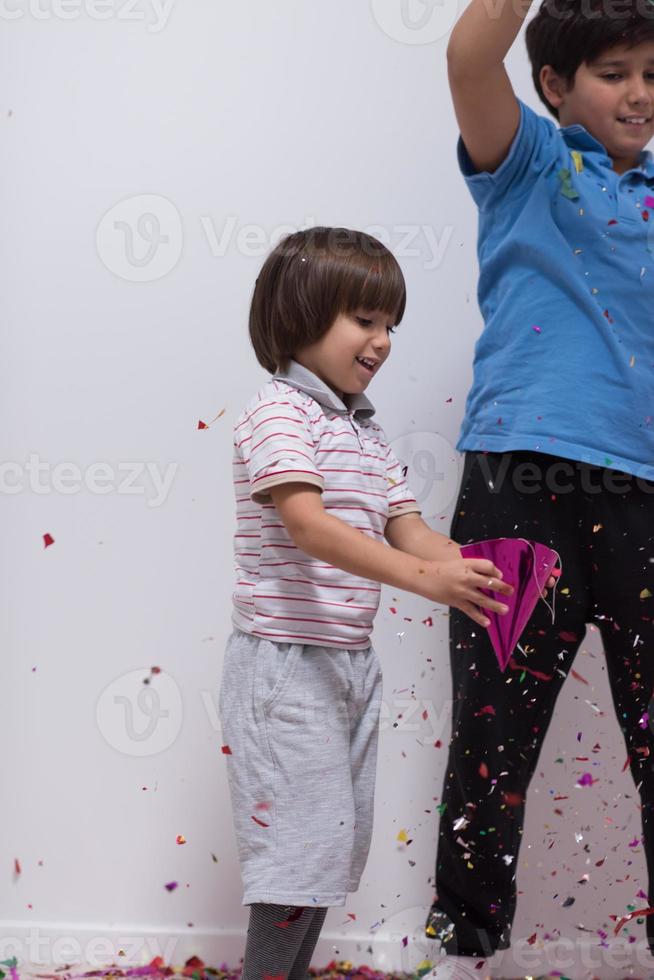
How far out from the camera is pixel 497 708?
1.15m

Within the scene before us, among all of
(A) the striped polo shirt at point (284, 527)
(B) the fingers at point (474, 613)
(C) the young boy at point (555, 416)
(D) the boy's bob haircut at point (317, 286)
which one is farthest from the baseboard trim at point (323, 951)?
(D) the boy's bob haircut at point (317, 286)

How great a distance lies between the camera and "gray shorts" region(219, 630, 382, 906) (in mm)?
1021

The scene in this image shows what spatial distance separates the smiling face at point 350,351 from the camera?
3.55ft

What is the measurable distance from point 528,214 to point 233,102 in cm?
54

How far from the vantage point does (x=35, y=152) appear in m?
1.54

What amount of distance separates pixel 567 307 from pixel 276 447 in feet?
1.17

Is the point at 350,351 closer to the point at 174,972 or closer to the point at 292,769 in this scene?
the point at 292,769

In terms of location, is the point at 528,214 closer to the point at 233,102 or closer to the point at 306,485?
the point at 306,485

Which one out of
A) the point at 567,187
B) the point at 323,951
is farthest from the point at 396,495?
the point at 323,951

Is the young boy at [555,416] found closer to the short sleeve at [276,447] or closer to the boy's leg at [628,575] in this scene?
the boy's leg at [628,575]

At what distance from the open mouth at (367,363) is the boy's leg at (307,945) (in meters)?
0.53

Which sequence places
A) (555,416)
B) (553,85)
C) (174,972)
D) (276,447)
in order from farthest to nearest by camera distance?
(174,972) < (553,85) < (555,416) < (276,447)

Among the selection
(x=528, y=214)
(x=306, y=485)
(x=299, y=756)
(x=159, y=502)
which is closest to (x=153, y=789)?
(x=159, y=502)

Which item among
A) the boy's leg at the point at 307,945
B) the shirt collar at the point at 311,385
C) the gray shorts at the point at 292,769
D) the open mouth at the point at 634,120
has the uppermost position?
the open mouth at the point at 634,120
